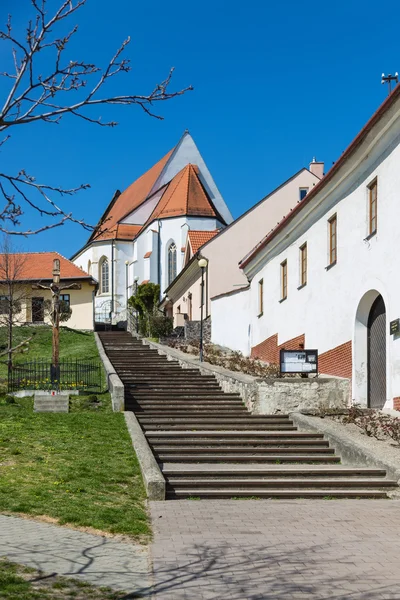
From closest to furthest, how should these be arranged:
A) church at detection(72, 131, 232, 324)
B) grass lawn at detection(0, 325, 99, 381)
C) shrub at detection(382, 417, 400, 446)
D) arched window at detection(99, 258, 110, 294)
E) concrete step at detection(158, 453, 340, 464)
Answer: shrub at detection(382, 417, 400, 446) < concrete step at detection(158, 453, 340, 464) < grass lawn at detection(0, 325, 99, 381) < church at detection(72, 131, 232, 324) < arched window at detection(99, 258, 110, 294)

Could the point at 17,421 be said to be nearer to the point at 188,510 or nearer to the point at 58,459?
the point at 58,459

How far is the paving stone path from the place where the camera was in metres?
7.06

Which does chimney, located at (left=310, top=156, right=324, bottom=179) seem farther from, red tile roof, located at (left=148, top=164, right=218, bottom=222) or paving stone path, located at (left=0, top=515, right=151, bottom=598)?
paving stone path, located at (left=0, top=515, right=151, bottom=598)

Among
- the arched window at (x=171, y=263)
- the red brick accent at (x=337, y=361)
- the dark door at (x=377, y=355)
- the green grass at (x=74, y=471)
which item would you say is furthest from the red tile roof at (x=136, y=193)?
the green grass at (x=74, y=471)

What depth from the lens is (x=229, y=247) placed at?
136 feet

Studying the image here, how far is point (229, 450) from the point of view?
592 inches

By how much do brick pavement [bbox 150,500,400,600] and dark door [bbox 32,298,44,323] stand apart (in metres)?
40.3

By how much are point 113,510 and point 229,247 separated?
105 feet

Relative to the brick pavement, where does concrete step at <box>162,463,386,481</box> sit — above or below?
above

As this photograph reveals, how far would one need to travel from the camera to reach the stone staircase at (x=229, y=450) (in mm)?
12125

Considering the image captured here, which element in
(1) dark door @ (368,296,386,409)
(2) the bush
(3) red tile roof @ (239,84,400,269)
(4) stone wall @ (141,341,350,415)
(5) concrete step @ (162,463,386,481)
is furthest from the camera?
(2) the bush

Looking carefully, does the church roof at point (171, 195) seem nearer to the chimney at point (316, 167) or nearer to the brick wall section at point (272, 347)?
the chimney at point (316, 167)

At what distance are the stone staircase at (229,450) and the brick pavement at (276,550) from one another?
0.64 m

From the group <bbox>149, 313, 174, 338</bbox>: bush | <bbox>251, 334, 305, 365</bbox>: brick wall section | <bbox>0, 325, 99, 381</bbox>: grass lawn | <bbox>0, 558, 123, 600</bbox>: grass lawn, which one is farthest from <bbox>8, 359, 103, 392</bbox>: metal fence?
<bbox>0, 558, 123, 600</bbox>: grass lawn
